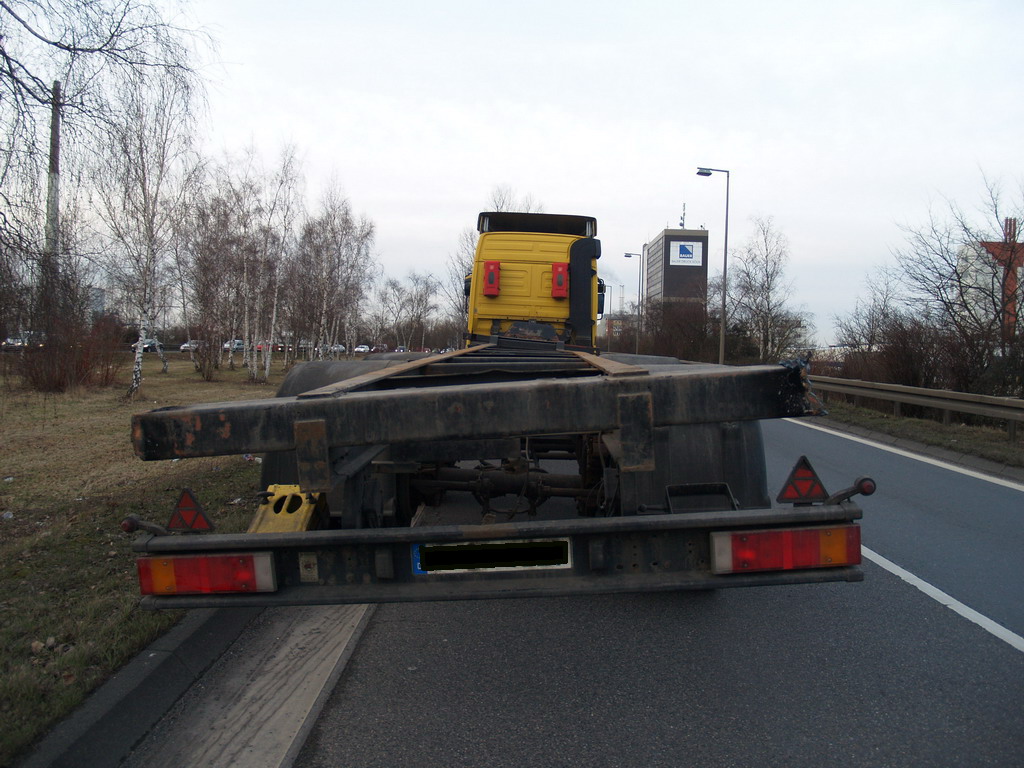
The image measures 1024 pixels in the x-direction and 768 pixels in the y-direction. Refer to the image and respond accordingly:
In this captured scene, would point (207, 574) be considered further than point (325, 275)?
No

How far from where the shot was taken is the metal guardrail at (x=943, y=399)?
10.2 m

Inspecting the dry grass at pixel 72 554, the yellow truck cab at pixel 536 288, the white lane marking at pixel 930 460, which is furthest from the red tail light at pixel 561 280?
the white lane marking at pixel 930 460

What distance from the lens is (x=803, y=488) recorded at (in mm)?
2609

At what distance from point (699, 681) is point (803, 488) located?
123 cm

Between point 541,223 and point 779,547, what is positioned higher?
→ point 541,223

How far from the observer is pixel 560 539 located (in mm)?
2545

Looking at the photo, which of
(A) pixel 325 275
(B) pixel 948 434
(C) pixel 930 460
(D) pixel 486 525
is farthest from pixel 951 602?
(A) pixel 325 275


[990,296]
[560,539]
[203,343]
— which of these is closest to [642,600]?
[560,539]

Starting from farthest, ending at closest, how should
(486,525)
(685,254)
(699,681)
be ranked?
(685,254)
(699,681)
(486,525)

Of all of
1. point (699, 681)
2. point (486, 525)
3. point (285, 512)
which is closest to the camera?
point (486, 525)

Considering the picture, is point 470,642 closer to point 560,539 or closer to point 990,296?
point 560,539

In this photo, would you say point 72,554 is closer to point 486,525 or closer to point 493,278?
point 486,525

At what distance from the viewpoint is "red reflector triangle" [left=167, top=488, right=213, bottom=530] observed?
2.63 meters

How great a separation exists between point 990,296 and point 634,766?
48.4ft
